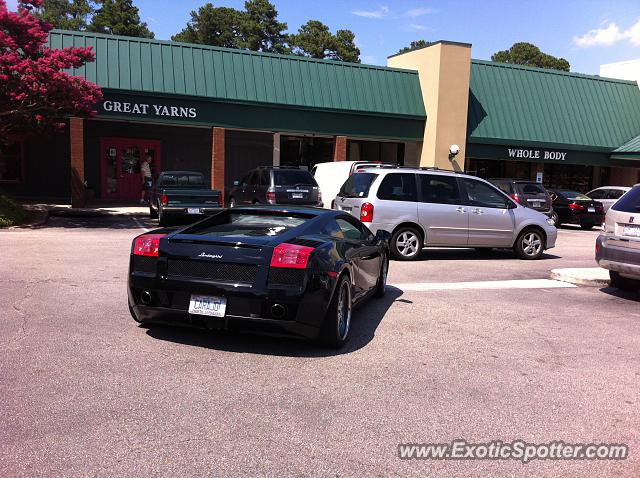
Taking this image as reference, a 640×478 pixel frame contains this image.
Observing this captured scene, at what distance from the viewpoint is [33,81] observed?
48.1 ft

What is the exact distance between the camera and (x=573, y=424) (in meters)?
3.98

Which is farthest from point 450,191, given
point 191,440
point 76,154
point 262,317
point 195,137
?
point 195,137

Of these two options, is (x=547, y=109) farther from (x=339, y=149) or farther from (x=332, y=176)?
(x=332, y=176)

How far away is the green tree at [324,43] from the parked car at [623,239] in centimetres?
5398

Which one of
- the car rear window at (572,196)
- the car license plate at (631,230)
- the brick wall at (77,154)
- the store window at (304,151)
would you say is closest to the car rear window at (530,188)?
the car rear window at (572,196)

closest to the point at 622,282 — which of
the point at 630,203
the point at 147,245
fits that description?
the point at 630,203

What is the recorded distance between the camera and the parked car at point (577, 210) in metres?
20.1

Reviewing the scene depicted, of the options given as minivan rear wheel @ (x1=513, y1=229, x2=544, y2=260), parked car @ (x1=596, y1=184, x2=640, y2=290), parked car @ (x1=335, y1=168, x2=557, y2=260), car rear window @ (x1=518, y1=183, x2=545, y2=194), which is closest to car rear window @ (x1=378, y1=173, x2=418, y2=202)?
parked car @ (x1=335, y1=168, x2=557, y2=260)

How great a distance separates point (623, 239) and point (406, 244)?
4375 millimetres

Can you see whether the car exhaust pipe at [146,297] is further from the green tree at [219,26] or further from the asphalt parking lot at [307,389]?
the green tree at [219,26]

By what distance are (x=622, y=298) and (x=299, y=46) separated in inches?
2230

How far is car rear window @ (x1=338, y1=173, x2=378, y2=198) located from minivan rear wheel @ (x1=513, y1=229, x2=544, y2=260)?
143 inches

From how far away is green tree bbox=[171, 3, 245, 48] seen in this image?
64.1 m

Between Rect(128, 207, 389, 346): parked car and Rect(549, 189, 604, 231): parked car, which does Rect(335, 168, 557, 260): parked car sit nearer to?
Rect(128, 207, 389, 346): parked car
